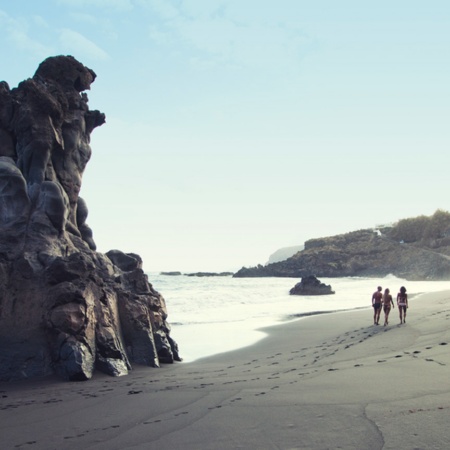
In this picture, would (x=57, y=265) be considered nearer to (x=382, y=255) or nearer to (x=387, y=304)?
(x=387, y=304)

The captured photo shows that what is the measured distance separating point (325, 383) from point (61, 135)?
10.9 m

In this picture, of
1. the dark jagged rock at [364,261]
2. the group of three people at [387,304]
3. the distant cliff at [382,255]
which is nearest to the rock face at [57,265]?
the group of three people at [387,304]

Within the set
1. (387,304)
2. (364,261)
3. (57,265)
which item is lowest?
(387,304)

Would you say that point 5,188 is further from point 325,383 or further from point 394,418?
point 394,418

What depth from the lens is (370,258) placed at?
89938mm

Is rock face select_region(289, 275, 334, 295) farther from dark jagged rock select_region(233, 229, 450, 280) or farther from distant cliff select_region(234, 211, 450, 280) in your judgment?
distant cliff select_region(234, 211, 450, 280)

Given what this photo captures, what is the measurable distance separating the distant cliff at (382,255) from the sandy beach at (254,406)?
64786mm

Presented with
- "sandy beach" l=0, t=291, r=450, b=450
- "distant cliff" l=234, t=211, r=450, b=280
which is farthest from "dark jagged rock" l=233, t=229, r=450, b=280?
"sandy beach" l=0, t=291, r=450, b=450

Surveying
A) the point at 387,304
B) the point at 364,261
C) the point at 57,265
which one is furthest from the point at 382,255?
the point at 57,265

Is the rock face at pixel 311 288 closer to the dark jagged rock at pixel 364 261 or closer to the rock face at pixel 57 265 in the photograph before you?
the rock face at pixel 57 265

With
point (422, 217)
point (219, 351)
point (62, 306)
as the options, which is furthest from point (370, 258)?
point (62, 306)

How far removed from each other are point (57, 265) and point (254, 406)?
250 inches

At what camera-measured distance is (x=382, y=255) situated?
292ft

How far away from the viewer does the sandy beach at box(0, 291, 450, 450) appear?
427 centimetres
